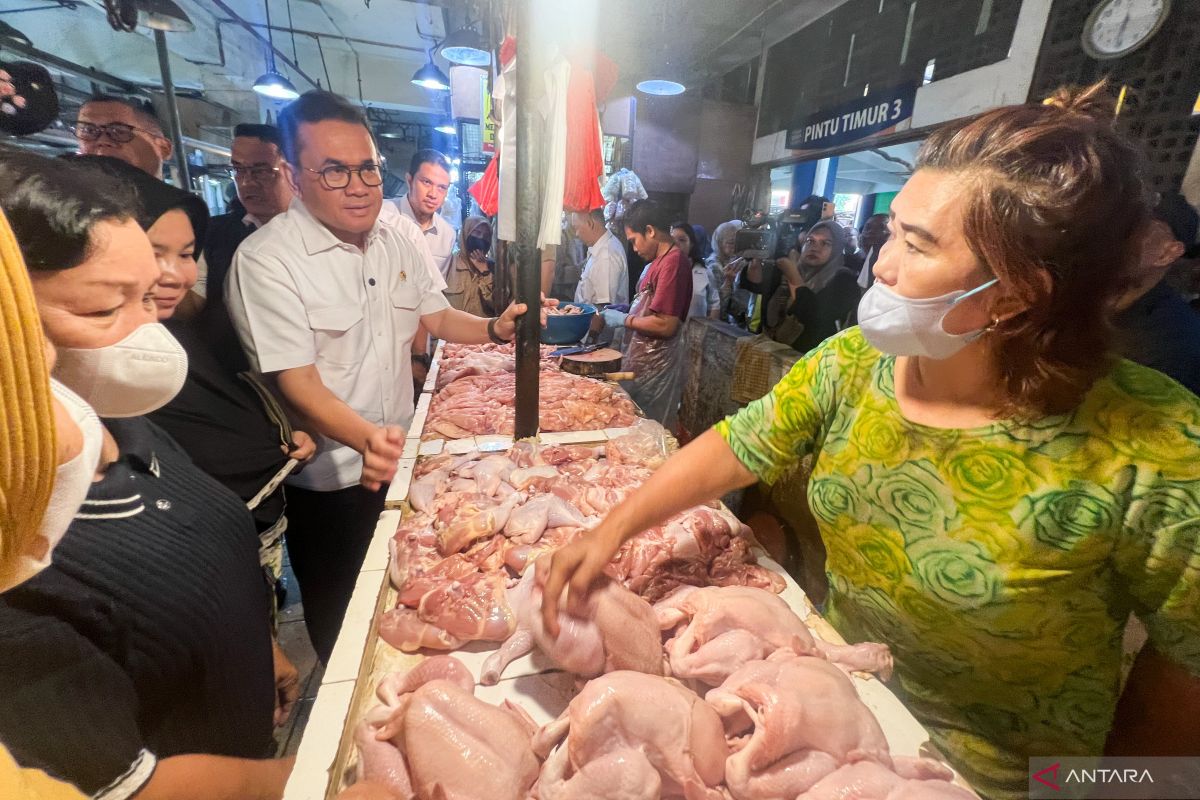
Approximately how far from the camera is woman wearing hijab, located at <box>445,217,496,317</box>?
24.6 feet

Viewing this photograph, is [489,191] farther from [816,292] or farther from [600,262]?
[816,292]

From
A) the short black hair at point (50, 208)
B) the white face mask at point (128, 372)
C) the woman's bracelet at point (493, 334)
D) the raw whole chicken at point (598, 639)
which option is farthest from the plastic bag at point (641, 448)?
the short black hair at point (50, 208)

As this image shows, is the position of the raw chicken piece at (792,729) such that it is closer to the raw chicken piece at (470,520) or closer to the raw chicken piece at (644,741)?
the raw chicken piece at (644,741)

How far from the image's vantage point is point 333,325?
9.19 feet

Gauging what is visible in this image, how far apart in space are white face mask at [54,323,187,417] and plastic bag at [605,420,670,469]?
1855 mm

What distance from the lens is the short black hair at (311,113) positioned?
262 centimetres

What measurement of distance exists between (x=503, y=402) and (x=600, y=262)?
420 cm

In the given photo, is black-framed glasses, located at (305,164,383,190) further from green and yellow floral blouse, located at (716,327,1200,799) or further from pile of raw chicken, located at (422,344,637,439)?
green and yellow floral blouse, located at (716,327,1200,799)

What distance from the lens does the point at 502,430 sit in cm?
322

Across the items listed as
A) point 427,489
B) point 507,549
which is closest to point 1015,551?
point 507,549

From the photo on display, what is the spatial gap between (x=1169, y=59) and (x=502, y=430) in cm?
684

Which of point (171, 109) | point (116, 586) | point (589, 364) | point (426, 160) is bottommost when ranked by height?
point (589, 364)

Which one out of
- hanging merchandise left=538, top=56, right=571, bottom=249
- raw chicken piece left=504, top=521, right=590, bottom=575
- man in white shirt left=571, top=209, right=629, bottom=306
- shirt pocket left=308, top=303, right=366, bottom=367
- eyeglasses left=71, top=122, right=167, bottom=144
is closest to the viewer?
raw chicken piece left=504, top=521, right=590, bottom=575

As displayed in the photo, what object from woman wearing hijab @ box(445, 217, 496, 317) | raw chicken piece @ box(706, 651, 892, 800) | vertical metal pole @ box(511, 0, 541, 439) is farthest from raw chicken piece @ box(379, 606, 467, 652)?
woman wearing hijab @ box(445, 217, 496, 317)
